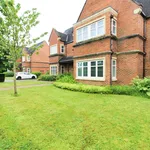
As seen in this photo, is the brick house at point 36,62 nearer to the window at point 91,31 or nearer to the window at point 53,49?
the window at point 53,49

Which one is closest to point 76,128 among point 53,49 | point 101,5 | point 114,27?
point 114,27

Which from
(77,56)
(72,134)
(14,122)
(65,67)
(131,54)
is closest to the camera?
(72,134)

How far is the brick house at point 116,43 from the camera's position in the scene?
11.2m

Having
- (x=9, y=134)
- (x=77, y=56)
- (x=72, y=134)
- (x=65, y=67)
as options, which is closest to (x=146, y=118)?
(x=72, y=134)

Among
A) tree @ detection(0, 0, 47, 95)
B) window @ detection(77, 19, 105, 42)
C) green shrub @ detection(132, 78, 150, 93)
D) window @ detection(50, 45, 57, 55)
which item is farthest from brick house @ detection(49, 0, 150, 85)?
window @ detection(50, 45, 57, 55)

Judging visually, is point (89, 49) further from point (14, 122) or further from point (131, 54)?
point (14, 122)

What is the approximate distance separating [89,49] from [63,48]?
35.6 ft

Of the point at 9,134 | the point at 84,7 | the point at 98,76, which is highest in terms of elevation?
the point at 84,7

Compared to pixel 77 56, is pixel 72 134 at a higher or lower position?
lower

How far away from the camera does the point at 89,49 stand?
13.1m

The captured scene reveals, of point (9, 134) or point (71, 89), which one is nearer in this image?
point (9, 134)

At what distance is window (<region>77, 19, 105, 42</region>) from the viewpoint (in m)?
12.2

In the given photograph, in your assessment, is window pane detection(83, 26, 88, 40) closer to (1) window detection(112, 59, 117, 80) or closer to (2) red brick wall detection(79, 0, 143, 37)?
(2) red brick wall detection(79, 0, 143, 37)

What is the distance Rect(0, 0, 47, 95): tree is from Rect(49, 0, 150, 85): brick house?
570cm
